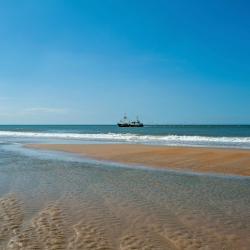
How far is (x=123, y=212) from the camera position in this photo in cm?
794

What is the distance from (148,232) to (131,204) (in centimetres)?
236

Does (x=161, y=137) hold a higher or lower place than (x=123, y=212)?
higher

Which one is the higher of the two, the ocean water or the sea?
the ocean water

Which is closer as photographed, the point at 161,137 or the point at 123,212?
the point at 123,212

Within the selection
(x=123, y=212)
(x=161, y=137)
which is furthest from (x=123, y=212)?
(x=161, y=137)

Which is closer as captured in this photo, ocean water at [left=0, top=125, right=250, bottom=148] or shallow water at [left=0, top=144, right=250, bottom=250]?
shallow water at [left=0, top=144, right=250, bottom=250]

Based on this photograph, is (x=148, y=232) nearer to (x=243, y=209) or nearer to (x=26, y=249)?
(x=26, y=249)

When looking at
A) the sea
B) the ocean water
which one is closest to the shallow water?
the sea

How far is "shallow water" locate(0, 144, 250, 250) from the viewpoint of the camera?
593 cm

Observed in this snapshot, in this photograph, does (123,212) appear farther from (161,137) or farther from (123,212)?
(161,137)

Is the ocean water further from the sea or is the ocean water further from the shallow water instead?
the shallow water

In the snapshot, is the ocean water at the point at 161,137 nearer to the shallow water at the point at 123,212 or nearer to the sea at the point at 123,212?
the sea at the point at 123,212

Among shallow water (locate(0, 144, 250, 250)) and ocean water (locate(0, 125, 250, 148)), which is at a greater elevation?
ocean water (locate(0, 125, 250, 148))

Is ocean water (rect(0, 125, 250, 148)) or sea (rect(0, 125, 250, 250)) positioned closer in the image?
sea (rect(0, 125, 250, 250))
